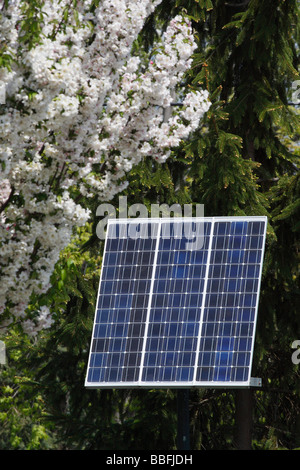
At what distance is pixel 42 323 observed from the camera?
1127cm

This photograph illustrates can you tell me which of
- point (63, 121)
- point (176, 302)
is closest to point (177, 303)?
point (176, 302)

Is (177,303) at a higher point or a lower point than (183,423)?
higher

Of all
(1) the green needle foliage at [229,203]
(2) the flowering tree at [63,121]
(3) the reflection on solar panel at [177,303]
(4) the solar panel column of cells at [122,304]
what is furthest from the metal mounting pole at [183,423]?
(1) the green needle foliage at [229,203]

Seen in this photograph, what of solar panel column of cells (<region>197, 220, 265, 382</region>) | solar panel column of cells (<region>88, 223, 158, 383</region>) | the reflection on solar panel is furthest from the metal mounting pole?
solar panel column of cells (<region>88, 223, 158, 383</region>)

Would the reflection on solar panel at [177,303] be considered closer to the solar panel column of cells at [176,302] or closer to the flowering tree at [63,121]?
the solar panel column of cells at [176,302]

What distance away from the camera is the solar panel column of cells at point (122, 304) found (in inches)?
502

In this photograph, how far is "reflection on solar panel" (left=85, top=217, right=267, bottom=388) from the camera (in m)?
12.5

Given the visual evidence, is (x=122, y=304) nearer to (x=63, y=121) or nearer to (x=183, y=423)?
(x=183, y=423)

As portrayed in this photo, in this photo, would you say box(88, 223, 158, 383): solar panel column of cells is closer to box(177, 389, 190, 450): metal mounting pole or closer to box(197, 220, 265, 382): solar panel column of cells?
box(177, 389, 190, 450): metal mounting pole

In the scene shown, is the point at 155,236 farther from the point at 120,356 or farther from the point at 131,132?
the point at 131,132

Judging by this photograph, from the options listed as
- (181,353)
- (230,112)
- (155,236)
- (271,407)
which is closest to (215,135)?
(230,112)

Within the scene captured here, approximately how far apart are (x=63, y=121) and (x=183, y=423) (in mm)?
4389

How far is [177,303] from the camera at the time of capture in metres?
13.1

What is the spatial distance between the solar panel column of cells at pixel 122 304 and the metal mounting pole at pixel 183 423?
2.22 ft
